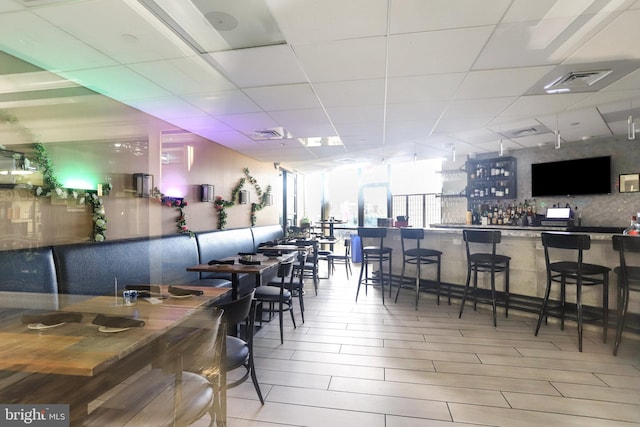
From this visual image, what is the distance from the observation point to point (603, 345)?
304 centimetres

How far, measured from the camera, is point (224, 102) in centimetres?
344

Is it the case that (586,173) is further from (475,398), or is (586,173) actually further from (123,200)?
(123,200)

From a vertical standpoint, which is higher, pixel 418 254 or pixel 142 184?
pixel 142 184

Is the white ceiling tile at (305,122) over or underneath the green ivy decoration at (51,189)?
over

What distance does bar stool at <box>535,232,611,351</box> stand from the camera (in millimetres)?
3021

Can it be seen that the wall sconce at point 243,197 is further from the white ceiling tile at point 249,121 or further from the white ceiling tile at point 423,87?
the white ceiling tile at point 423,87

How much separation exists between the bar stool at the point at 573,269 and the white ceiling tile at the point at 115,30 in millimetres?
4048

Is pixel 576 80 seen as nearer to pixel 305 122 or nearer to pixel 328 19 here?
pixel 328 19

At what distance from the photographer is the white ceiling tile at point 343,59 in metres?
2.32

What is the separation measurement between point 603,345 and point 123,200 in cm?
543

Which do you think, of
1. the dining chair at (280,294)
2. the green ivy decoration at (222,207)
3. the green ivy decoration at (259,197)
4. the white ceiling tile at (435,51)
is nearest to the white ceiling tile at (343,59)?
the white ceiling tile at (435,51)

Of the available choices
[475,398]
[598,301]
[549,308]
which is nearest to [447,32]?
[475,398]


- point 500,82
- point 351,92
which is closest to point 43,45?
point 351,92

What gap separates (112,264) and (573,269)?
4801mm
